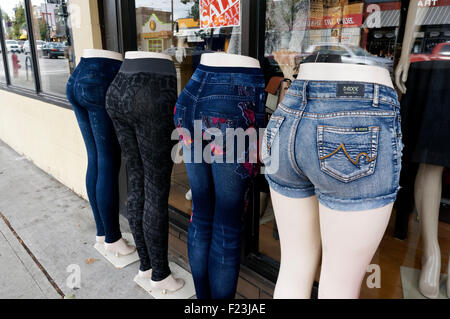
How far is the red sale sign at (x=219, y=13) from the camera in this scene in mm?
1886

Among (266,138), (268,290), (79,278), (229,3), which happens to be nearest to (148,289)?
(79,278)

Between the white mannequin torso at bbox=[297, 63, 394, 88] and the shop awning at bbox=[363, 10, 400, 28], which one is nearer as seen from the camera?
the white mannequin torso at bbox=[297, 63, 394, 88]

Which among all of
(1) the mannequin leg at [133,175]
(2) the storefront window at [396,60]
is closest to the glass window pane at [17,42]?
(1) the mannequin leg at [133,175]

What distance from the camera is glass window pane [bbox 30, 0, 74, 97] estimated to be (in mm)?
3369

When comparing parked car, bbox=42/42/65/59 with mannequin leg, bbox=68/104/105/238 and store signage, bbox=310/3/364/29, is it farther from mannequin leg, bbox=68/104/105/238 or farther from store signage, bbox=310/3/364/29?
store signage, bbox=310/3/364/29

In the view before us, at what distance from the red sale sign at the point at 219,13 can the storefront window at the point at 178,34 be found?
2.1 inches

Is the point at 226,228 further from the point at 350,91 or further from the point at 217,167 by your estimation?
the point at 350,91

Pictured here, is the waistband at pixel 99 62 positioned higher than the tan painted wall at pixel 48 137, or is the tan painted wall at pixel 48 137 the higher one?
the waistband at pixel 99 62

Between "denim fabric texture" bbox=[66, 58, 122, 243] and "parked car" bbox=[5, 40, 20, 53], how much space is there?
12.4 ft

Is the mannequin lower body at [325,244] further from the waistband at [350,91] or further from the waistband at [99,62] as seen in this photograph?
the waistband at [99,62]

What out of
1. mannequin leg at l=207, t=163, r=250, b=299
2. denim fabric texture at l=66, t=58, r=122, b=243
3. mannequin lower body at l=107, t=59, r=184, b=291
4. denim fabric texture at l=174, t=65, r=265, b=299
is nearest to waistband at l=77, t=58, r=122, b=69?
denim fabric texture at l=66, t=58, r=122, b=243

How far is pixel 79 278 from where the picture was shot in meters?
2.21

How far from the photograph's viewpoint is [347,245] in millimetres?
953

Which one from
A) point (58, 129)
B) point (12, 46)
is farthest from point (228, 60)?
point (12, 46)
